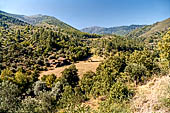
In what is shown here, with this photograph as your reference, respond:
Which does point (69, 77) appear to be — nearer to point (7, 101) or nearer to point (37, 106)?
point (7, 101)

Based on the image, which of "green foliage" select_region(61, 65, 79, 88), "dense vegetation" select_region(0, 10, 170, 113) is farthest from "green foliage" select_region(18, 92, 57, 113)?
"green foliage" select_region(61, 65, 79, 88)

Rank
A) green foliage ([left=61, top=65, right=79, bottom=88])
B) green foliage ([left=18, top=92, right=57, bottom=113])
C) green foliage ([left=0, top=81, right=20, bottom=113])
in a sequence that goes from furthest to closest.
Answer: green foliage ([left=61, top=65, right=79, bottom=88])
green foliage ([left=0, top=81, right=20, bottom=113])
green foliage ([left=18, top=92, right=57, bottom=113])

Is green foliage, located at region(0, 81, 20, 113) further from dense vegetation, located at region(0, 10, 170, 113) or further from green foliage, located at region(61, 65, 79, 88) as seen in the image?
green foliage, located at region(61, 65, 79, 88)

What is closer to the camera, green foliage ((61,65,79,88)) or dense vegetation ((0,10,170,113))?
dense vegetation ((0,10,170,113))

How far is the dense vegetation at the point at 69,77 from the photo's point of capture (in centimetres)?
1481

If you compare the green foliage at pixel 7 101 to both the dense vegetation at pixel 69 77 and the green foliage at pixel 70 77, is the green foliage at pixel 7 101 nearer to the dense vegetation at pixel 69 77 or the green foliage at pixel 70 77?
the dense vegetation at pixel 69 77

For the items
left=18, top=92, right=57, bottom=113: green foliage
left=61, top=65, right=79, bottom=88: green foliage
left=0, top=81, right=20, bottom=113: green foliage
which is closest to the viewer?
left=18, top=92, right=57, bottom=113: green foliage

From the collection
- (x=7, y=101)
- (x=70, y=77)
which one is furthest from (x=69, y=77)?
(x=7, y=101)

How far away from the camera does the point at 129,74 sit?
76.7 feet

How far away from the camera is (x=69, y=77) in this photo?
4816cm

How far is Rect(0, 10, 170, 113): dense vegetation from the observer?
14812 millimetres

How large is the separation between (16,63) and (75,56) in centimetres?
3379

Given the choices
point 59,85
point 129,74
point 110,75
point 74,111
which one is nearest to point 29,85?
point 59,85

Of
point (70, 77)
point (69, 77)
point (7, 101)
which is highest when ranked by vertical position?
point (7, 101)
